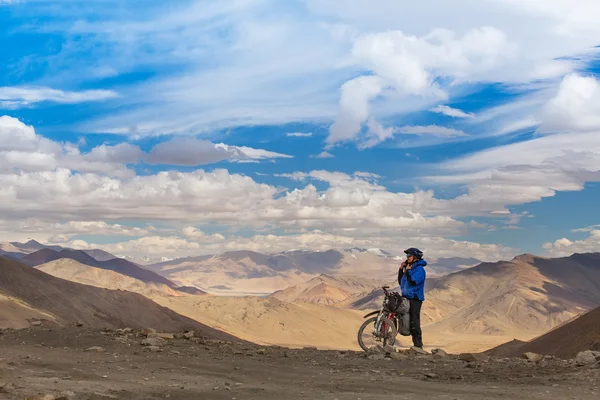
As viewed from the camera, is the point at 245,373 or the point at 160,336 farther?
the point at 160,336

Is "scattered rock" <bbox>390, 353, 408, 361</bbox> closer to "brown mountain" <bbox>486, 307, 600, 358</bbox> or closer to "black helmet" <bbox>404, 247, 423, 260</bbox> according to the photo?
"black helmet" <bbox>404, 247, 423, 260</bbox>

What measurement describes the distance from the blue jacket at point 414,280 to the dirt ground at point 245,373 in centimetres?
176

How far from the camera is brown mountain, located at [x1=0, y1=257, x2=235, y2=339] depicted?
7781 centimetres

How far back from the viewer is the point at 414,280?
15.6m

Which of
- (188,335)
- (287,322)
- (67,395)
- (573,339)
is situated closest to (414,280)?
(188,335)

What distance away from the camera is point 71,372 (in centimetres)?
1105

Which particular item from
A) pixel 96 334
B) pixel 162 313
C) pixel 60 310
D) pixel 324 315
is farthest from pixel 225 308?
pixel 96 334

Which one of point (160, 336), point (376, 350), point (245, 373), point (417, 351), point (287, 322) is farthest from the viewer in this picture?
point (287, 322)

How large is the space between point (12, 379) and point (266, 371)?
15.2 feet

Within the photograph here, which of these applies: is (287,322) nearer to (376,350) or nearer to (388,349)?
(388,349)

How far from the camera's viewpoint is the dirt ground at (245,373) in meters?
9.42

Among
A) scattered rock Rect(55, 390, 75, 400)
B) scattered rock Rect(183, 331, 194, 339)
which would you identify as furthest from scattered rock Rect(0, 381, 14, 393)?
scattered rock Rect(183, 331, 194, 339)

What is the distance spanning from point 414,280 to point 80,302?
7930cm

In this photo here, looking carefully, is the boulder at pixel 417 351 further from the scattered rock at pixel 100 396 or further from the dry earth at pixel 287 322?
the dry earth at pixel 287 322
